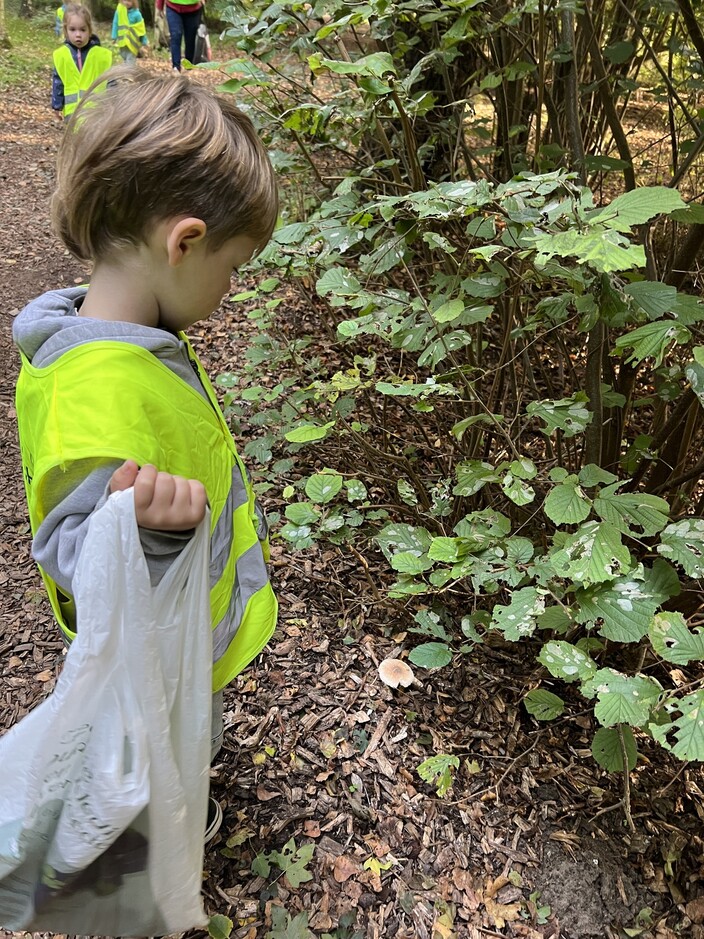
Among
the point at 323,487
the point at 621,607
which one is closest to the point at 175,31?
the point at 323,487

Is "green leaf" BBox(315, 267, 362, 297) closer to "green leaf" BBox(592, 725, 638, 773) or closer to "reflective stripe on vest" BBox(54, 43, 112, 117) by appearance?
"green leaf" BBox(592, 725, 638, 773)

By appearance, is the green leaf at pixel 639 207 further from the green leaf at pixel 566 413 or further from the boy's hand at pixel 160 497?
the boy's hand at pixel 160 497

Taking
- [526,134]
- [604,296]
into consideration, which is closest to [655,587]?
[604,296]

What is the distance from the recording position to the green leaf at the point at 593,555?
1.21 m

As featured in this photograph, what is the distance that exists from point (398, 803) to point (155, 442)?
1.33 meters

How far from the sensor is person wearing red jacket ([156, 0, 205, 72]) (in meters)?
7.11

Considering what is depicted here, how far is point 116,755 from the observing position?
41.6 inches

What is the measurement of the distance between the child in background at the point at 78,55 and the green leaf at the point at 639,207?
584 centimetres

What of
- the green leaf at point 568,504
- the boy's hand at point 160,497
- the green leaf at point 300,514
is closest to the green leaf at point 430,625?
the green leaf at point 300,514

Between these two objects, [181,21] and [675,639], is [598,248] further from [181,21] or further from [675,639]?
[181,21]

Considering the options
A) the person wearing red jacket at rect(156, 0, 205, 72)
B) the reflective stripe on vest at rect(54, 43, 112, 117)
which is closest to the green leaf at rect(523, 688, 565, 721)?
the reflective stripe on vest at rect(54, 43, 112, 117)

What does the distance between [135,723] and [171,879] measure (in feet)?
1.20

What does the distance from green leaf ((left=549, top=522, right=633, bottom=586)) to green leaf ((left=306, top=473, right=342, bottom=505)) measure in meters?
0.83

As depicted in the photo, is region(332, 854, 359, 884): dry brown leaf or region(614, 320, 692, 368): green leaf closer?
region(614, 320, 692, 368): green leaf
